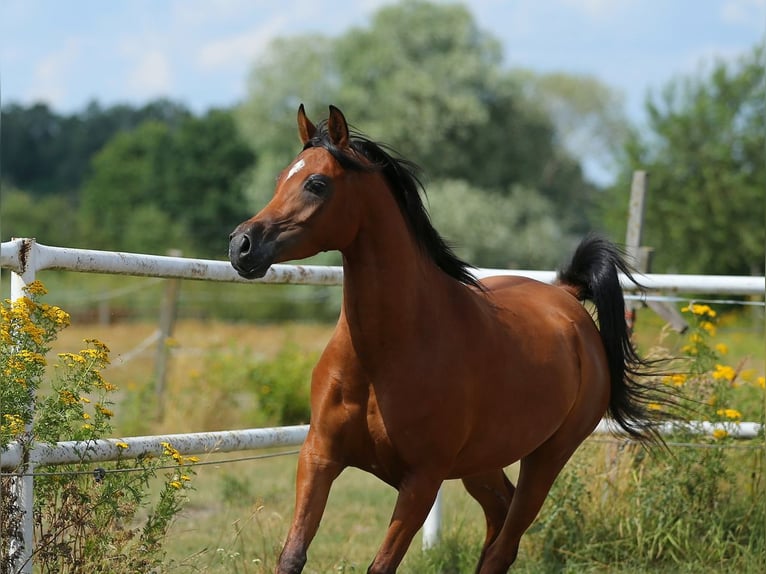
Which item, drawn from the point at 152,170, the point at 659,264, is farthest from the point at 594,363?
the point at 152,170

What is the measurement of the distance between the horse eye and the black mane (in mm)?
125

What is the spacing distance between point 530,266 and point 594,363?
25911 millimetres

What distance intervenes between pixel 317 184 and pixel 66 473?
139cm

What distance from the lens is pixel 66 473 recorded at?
3.80 meters

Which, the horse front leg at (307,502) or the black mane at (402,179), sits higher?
the black mane at (402,179)

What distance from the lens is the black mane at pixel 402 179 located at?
389 cm

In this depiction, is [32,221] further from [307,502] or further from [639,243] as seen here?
[307,502]

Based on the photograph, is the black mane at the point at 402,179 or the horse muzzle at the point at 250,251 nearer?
the horse muzzle at the point at 250,251

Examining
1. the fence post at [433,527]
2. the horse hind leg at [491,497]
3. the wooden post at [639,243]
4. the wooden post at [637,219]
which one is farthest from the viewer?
the wooden post at [637,219]

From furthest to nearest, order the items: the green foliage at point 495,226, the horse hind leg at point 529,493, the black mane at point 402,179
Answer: the green foliage at point 495,226 → the horse hind leg at point 529,493 → the black mane at point 402,179

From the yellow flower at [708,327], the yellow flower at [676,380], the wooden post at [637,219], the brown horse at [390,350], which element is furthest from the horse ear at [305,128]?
the wooden post at [637,219]

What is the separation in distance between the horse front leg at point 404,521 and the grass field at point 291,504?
0.74 meters

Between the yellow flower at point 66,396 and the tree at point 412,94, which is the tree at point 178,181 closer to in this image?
the tree at point 412,94

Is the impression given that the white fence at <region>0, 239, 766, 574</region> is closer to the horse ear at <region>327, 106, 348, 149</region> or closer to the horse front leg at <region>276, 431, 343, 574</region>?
the horse front leg at <region>276, 431, 343, 574</region>
